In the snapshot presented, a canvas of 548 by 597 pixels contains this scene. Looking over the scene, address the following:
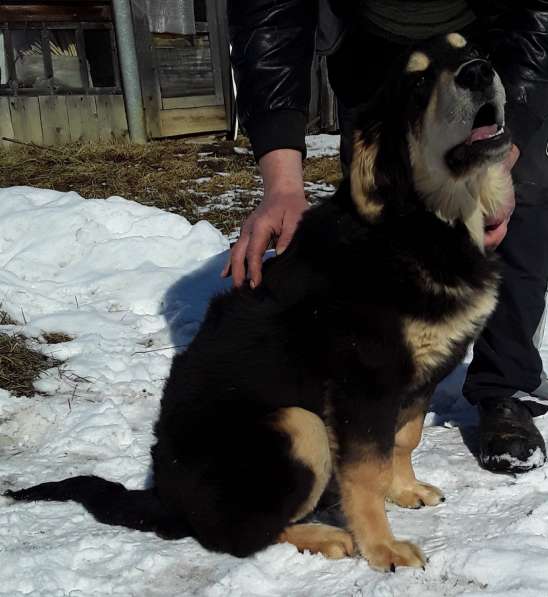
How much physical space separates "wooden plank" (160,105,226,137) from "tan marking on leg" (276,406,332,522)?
855 centimetres

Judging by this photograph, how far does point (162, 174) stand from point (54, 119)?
9.33ft

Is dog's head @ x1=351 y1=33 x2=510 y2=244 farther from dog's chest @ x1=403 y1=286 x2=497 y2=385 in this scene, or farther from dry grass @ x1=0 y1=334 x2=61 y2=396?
dry grass @ x1=0 y1=334 x2=61 y2=396

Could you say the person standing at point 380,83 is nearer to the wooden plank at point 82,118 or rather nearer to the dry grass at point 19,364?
the dry grass at point 19,364

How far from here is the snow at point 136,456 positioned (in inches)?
84.0

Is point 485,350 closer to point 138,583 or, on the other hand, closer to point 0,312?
point 138,583

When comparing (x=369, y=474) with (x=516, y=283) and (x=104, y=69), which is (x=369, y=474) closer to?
(x=516, y=283)

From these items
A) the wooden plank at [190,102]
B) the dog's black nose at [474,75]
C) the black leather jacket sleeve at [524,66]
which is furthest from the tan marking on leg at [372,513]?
the wooden plank at [190,102]

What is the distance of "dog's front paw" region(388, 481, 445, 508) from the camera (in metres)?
2.55

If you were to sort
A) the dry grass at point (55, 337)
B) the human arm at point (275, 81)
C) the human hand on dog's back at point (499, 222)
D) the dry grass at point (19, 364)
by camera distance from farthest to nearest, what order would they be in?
the dry grass at point (55, 337), the dry grass at point (19, 364), the human arm at point (275, 81), the human hand on dog's back at point (499, 222)

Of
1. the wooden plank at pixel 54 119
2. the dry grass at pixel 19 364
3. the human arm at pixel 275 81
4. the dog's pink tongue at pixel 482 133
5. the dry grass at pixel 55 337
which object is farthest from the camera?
the wooden plank at pixel 54 119

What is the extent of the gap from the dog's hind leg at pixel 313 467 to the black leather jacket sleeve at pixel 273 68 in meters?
1.12

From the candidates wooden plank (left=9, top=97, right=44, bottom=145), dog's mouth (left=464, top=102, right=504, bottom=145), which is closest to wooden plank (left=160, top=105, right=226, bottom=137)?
wooden plank (left=9, top=97, right=44, bottom=145)

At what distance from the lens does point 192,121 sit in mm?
10516

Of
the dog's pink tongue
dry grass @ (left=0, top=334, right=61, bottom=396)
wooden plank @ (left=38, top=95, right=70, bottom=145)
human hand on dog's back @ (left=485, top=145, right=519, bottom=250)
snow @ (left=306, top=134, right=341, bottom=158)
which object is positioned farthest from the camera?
wooden plank @ (left=38, top=95, right=70, bottom=145)
